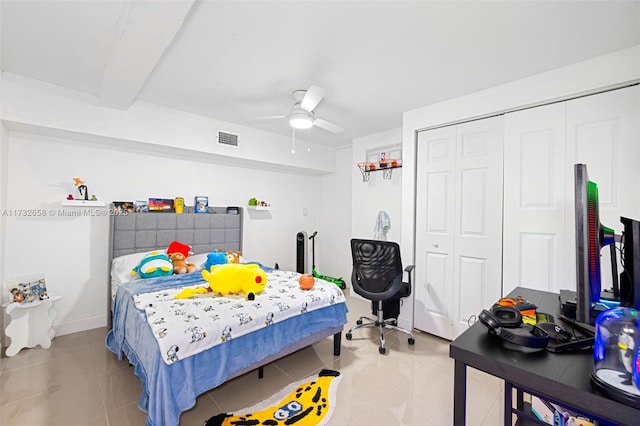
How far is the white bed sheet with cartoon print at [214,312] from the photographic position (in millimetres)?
1618

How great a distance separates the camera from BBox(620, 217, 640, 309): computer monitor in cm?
105

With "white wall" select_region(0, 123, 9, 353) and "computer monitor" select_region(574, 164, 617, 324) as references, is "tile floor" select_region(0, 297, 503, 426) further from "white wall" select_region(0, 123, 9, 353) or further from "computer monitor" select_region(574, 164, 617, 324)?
"computer monitor" select_region(574, 164, 617, 324)

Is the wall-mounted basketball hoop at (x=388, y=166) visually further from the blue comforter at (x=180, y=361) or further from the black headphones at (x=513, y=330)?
the black headphones at (x=513, y=330)

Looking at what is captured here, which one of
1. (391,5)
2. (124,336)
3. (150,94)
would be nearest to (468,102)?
(391,5)

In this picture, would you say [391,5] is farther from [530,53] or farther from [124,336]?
[124,336]

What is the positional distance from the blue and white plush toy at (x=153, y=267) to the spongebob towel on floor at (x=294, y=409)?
5.17ft

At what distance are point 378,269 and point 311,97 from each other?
1814 mm

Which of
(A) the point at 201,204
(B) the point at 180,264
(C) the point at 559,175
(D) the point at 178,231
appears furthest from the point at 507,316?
(A) the point at 201,204

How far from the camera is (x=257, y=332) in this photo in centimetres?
198

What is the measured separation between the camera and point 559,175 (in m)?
2.32

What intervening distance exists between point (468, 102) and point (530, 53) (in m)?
0.72

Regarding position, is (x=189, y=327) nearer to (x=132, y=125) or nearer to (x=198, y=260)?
(x=198, y=260)

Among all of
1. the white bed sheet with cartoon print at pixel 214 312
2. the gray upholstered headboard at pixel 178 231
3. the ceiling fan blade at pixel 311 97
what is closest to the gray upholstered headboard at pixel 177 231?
the gray upholstered headboard at pixel 178 231

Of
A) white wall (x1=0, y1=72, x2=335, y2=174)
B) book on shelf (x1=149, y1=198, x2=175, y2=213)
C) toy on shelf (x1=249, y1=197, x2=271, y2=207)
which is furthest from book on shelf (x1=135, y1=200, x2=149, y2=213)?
toy on shelf (x1=249, y1=197, x2=271, y2=207)
